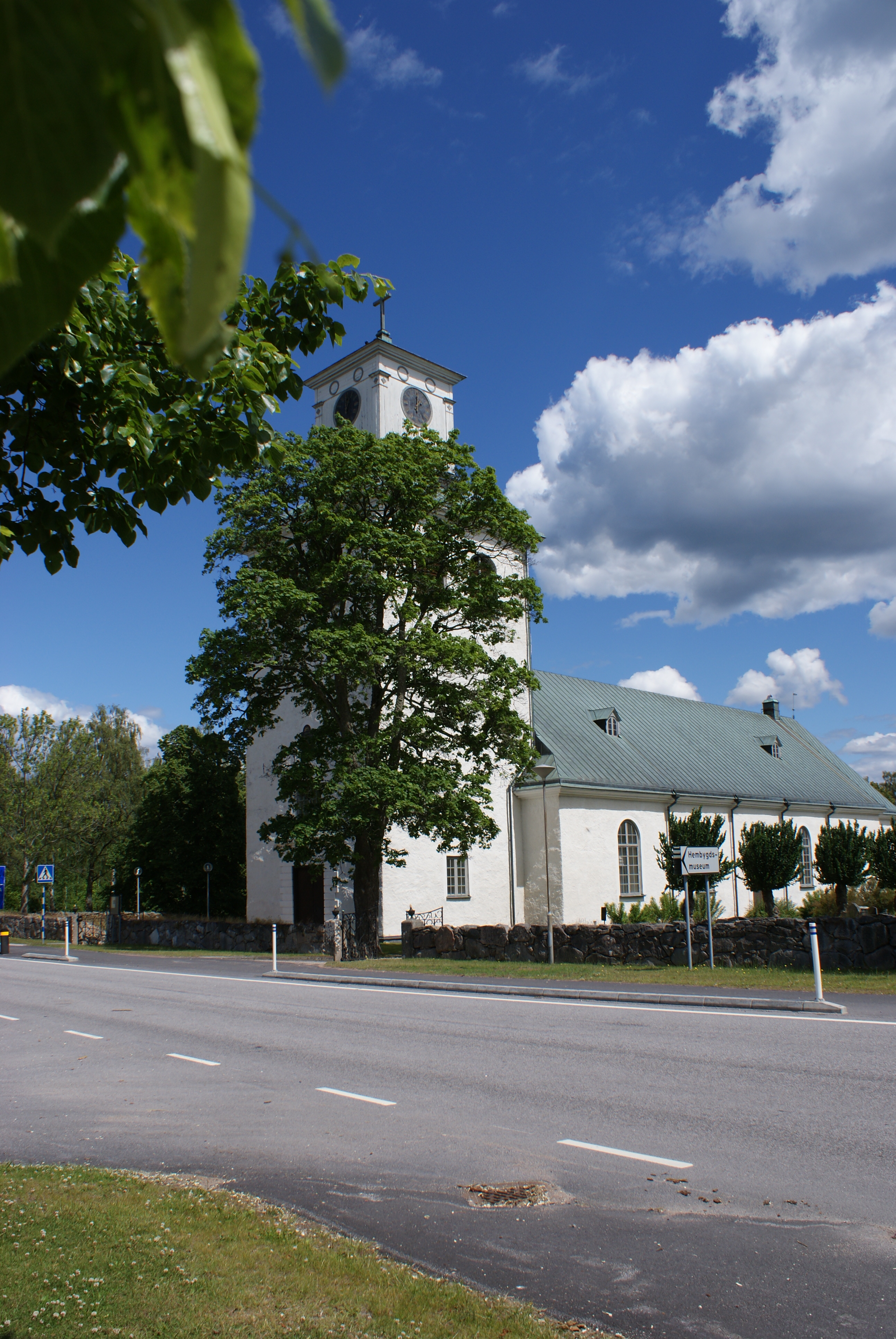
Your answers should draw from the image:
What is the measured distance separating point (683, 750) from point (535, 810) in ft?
39.5

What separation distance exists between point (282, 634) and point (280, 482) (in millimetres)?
4224

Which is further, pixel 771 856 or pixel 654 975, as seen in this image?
pixel 771 856

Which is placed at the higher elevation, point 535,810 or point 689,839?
point 535,810

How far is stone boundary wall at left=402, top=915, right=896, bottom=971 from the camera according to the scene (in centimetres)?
1972

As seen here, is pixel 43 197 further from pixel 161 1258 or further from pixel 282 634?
pixel 282 634

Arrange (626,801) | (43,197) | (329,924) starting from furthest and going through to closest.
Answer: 1. (626,801)
2. (329,924)
3. (43,197)

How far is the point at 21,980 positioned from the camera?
21609mm

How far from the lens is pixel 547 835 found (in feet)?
89.4

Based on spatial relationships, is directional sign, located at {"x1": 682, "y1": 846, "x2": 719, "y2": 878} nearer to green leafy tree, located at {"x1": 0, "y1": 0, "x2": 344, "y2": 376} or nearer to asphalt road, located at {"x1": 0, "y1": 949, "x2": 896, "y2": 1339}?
asphalt road, located at {"x1": 0, "y1": 949, "x2": 896, "y2": 1339}

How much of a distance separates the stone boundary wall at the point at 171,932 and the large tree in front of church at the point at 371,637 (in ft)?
14.2

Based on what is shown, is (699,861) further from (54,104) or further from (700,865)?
(54,104)

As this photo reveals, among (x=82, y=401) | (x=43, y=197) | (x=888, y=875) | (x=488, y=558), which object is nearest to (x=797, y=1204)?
(x=82, y=401)

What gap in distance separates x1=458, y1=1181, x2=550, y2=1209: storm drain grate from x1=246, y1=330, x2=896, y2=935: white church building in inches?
836

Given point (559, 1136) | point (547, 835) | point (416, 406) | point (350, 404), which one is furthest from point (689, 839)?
point (559, 1136)
